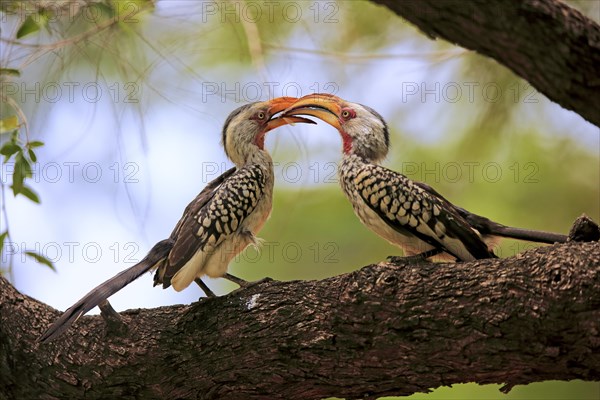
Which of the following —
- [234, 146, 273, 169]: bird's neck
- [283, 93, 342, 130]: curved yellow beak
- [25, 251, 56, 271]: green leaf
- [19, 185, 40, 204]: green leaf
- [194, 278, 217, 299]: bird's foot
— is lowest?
[194, 278, 217, 299]: bird's foot

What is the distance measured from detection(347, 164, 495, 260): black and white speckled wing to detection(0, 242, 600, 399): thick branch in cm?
53

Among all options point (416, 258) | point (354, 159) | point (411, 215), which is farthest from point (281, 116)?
point (416, 258)

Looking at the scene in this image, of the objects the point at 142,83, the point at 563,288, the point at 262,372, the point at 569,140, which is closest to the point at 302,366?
the point at 262,372

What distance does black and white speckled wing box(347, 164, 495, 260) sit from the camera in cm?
346

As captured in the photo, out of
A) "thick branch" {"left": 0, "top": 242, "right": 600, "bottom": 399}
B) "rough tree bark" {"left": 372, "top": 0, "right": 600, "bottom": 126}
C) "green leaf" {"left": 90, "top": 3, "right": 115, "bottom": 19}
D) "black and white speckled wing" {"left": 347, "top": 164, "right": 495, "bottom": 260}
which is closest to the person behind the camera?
"rough tree bark" {"left": 372, "top": 0, "right": 600, "bottom": 126}

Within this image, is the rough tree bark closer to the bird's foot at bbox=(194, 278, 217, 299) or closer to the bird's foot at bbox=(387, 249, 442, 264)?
the bird's foot at bbox=(387, 249, 442, 264)

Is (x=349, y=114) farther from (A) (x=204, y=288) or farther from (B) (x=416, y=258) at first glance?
(A) (x=204, y=288)

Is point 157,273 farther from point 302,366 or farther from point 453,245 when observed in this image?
point 453,245

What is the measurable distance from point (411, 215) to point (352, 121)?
804 millimetres

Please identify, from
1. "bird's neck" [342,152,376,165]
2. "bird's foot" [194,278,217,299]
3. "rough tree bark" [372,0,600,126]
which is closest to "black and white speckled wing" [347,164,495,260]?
"bird's neck" [342,152,376,165]

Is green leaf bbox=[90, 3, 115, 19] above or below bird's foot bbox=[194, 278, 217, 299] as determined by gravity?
above

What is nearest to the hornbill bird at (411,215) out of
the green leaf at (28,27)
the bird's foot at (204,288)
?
the bird's foot at (204,288)

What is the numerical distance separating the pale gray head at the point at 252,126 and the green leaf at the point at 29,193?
3.44 feet

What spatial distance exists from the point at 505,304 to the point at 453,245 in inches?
30.7
